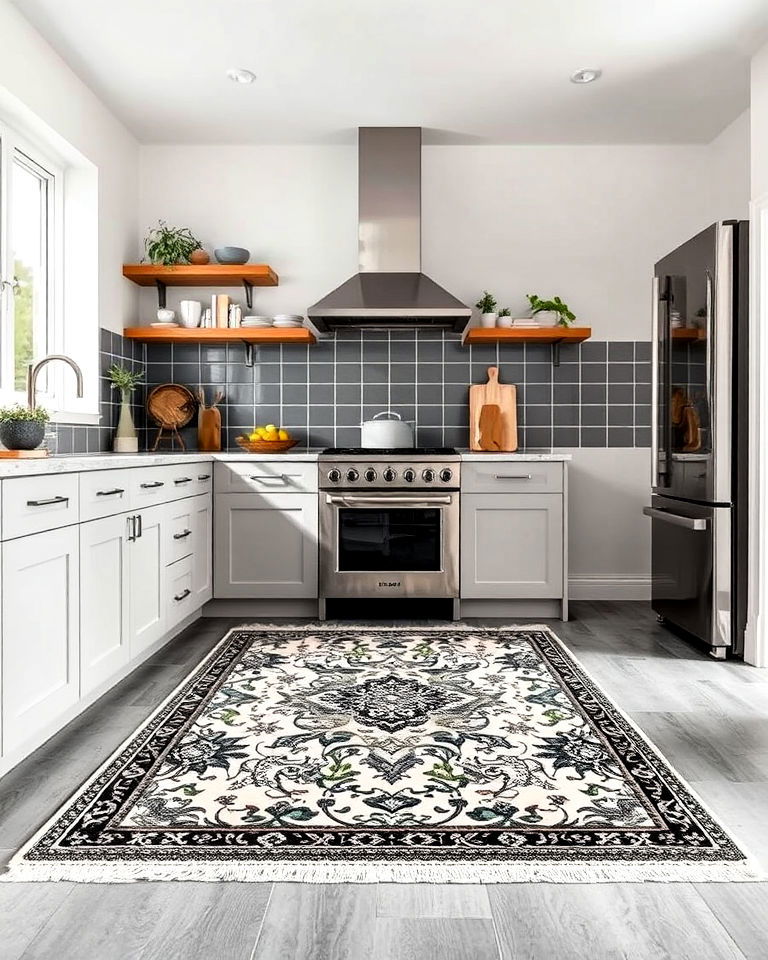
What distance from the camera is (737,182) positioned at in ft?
14.3

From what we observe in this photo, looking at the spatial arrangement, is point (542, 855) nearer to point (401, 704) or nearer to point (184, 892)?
point (184, 892)

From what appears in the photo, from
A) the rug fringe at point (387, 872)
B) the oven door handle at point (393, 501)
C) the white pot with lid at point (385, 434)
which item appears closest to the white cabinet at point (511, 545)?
the oven door handle at point (393, 501)

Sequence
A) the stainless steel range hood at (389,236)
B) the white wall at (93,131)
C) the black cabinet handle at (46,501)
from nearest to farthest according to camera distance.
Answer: the black cabinet handle at (46,501) < the white wall at (93,131) < the stainless steel range hood at (389,236)

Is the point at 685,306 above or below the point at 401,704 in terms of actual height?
above

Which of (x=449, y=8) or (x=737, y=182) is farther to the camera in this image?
(x=737, y=182)

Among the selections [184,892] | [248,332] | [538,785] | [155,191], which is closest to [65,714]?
[184,892]

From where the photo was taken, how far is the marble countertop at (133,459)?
2125 mm

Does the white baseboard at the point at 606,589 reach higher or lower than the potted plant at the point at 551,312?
lower

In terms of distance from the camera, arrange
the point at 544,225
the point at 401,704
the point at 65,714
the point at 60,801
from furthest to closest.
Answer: the point at 544,225
the point at 401,704
the point at 65,714
the point at 60,801

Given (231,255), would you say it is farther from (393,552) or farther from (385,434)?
(393,552)

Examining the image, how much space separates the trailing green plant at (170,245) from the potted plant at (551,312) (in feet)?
6.25

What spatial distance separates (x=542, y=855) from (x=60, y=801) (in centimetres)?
116

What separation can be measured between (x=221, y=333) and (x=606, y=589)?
8.52ft

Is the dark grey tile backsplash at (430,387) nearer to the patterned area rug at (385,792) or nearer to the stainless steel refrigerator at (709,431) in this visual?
the stainless steel refrigerator at (709,431)
